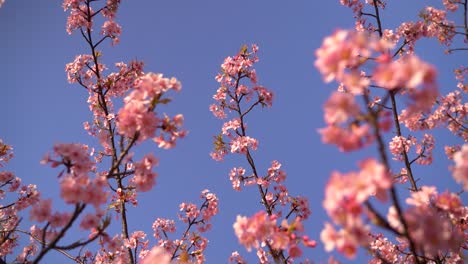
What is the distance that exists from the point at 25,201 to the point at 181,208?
3.93 meters

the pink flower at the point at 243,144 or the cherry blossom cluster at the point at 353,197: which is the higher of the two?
the pink flower at the point at 243,144

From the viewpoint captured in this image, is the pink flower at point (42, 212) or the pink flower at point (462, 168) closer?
the pink flower at point (462, 168)

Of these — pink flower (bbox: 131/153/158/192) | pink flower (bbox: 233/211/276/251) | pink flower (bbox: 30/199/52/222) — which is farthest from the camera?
pink flower (bbox: 131/153/158/192)

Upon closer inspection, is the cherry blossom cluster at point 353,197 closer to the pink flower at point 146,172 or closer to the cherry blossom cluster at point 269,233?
the cherry blossom cluster at point 269,233

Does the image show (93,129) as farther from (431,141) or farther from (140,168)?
(431,141)

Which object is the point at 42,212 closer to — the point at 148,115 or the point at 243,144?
the point at 148,115

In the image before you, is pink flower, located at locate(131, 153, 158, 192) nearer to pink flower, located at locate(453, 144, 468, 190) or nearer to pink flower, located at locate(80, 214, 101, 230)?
pink flower, located at locate(80, 214, 101, 230)

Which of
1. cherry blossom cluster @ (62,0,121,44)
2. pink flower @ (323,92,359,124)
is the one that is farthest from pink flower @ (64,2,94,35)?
pink flower @ (323,92,359,124)

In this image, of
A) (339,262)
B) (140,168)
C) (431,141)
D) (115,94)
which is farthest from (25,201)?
(431,141)

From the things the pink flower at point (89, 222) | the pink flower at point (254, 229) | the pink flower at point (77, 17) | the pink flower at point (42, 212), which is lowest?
the pink flower at point (254, 229)

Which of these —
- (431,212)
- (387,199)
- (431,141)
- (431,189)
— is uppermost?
(431,141)

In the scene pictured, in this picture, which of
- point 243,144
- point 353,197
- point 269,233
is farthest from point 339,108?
point 243,144

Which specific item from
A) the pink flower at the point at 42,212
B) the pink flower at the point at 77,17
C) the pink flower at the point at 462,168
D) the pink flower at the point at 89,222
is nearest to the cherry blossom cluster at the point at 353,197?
the pink flower at the point at 462,168

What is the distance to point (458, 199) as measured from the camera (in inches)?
124
